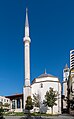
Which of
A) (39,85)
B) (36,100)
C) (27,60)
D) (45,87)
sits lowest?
(36,100)

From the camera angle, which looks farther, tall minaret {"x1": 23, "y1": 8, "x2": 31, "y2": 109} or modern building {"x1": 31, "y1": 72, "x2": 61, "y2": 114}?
tall minaret {"x1": 23, "y1": 8, "x2": 31, "y2": 109}

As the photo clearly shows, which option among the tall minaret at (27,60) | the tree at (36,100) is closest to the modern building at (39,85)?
the tall minaret at (27,60)

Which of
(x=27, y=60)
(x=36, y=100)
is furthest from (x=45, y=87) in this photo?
(x=27, y=60)

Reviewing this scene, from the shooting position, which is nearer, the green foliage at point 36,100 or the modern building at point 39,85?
the green foliage at point 36,100

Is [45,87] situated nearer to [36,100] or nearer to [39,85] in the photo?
[39,85]

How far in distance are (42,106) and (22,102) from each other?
1000 cm

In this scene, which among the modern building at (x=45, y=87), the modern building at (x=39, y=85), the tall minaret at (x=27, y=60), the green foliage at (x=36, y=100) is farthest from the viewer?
the tall minaret at (x=27, y=60)

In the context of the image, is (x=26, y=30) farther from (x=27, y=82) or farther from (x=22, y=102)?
(x=22, y=102)

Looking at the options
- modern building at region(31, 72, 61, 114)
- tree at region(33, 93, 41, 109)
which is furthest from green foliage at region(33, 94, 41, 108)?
modern building at region(31, 72, 61, 114)

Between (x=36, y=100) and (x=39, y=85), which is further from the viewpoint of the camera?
(x=39, y=85)

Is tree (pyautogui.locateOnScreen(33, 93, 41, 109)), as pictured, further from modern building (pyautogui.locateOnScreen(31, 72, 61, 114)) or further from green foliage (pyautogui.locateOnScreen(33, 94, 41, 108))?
modern building (pyautogui.locateOnScreen(31, 72, 61, 114))

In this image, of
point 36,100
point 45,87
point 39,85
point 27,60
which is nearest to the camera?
point 36,100

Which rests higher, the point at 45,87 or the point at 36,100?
the point at 45,87

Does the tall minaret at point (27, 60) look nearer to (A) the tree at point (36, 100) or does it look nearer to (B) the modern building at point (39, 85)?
(B) the modern building at point (39, 85)
